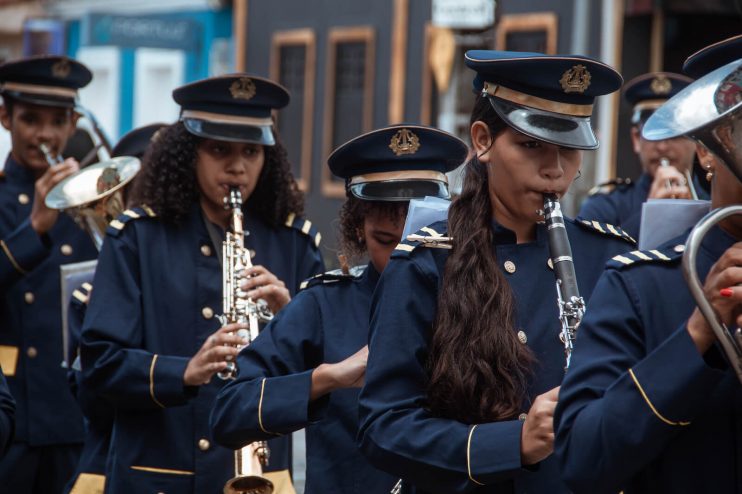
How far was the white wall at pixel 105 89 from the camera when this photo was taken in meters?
24.5

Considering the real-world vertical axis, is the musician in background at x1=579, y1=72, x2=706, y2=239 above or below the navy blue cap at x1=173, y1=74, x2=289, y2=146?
below

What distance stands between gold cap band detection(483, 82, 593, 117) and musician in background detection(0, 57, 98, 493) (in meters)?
3.24

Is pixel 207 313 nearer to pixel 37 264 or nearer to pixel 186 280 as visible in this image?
pixel 186 280

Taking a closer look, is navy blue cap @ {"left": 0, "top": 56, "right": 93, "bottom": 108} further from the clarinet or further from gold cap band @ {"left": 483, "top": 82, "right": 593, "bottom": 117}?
the clarinet

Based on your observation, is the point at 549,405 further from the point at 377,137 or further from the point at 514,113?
the point at 377,137

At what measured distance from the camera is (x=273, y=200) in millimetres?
5367

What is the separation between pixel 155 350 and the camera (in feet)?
16.3

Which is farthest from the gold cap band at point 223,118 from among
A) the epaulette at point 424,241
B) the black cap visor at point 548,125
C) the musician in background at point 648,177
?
the musician in background at point 648,177

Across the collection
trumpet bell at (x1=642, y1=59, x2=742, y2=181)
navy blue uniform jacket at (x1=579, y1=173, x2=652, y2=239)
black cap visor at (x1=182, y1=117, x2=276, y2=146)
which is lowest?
navy blue uniform jacket at (x1=579, y1=173, x2=652, y2=239)

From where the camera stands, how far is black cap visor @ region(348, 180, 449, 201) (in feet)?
13.9

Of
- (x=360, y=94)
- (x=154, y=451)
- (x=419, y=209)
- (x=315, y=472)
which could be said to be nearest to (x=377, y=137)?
(x=419, y=209)

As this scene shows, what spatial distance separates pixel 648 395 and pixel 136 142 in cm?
437

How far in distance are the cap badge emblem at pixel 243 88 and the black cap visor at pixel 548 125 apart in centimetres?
206

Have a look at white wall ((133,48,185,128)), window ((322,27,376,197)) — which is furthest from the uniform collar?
white wall ((133,48,185,128))
